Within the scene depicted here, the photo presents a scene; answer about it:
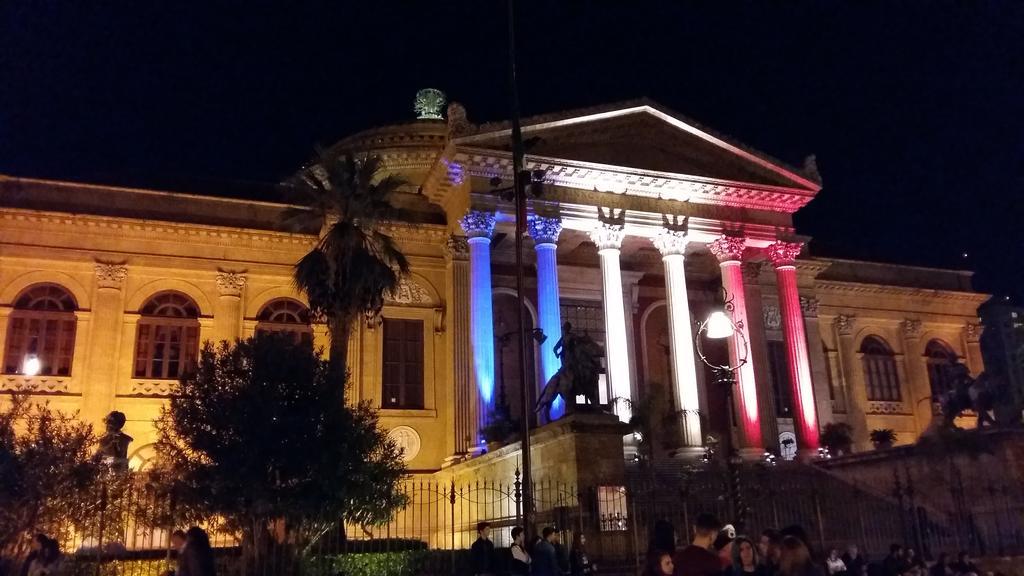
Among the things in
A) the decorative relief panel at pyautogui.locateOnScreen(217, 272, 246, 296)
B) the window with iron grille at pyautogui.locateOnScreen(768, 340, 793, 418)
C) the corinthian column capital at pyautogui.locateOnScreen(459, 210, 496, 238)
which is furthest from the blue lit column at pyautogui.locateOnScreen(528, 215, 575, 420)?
the window with iron grille at pyautogui.locateOnScreen(768, 340, 793, 418)

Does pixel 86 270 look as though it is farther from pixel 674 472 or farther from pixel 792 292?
pixel 792 292

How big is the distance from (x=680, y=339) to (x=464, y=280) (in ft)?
24.1

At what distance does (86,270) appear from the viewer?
86.0 ft

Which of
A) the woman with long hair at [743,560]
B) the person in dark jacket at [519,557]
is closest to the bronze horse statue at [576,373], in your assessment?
the person in dark jacket at [519,557]

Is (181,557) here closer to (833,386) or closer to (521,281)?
(521,281)

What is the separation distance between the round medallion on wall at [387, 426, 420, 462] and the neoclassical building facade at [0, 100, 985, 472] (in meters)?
0.06

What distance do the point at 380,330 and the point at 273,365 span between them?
12884mm

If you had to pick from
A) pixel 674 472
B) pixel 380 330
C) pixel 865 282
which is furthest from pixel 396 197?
pixel 865 282

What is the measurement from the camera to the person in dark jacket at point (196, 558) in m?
7.04

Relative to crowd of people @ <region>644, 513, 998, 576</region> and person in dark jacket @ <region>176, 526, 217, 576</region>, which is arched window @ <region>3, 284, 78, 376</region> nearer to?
person in dark jacket @ <region>176, 526, 217, 576</region>

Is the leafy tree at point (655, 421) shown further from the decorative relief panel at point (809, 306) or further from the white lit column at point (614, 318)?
the decorative relief panel at point (809, 306)

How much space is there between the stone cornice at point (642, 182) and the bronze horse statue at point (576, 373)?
284 inches

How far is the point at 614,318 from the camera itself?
25.6 meters

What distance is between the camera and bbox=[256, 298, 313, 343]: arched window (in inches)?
1087
